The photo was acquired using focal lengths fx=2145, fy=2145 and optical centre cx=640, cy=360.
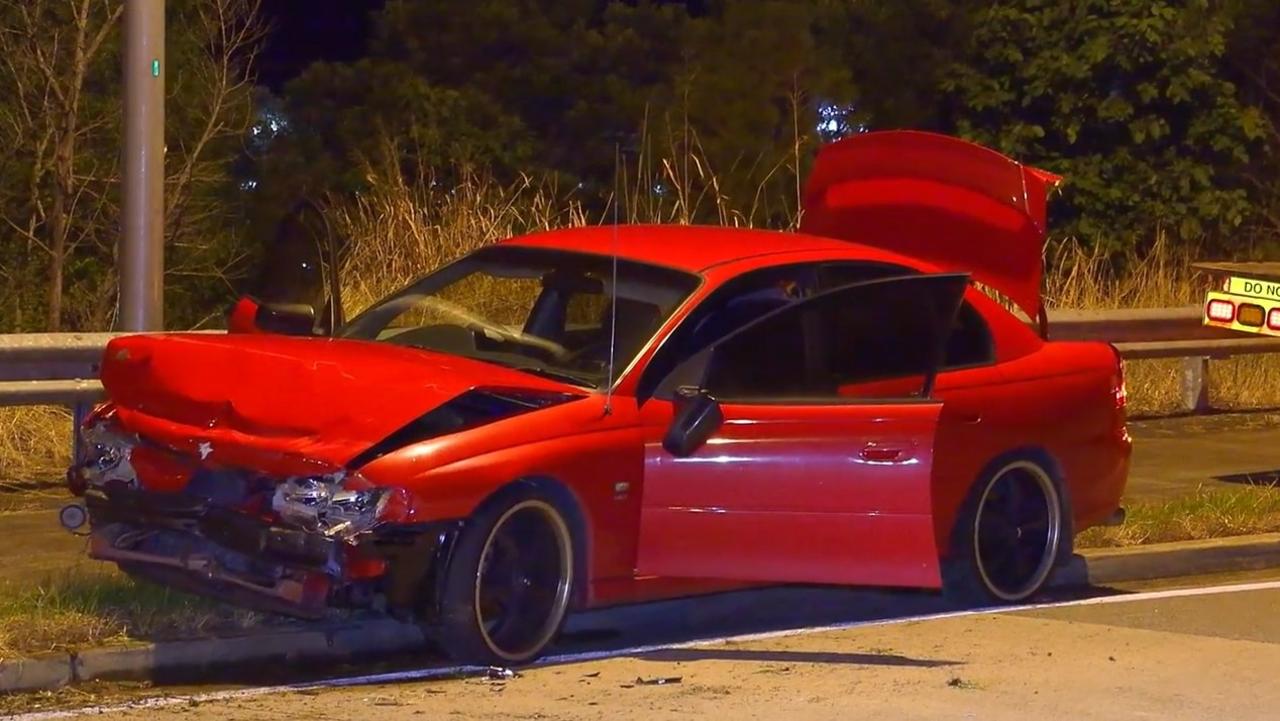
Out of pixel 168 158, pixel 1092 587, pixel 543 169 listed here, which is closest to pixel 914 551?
pixel 1092 587

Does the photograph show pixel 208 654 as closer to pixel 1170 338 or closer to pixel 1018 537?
pixel 1018 537

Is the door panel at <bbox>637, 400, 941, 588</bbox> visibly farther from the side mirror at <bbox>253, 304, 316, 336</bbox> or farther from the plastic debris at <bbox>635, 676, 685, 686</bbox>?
the side mirror at <bbox>253, 304, 316, 336</bbox>

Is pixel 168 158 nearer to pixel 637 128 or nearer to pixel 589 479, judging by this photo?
pixel 637 128

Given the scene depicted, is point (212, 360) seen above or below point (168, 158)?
below

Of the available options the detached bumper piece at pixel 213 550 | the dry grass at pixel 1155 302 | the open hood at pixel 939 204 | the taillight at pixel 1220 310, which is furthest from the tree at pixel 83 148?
the detached bumper piece at pixel 213 550

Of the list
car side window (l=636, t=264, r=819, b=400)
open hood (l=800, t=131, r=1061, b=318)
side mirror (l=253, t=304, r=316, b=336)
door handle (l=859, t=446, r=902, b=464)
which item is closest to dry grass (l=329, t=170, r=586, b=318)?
open hood (l=800, t=131, r=1061, b=318)

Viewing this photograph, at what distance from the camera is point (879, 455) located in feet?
26.0

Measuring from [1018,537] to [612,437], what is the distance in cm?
235

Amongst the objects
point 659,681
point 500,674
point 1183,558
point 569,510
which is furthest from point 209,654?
point 1183,558

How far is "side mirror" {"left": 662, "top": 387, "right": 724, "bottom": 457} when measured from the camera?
7.52m

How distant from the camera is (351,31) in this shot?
46.0m

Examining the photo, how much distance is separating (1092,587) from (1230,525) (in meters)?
1.39

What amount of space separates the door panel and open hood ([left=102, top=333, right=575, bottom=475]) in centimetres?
58

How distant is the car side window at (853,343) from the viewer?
8156 mm
